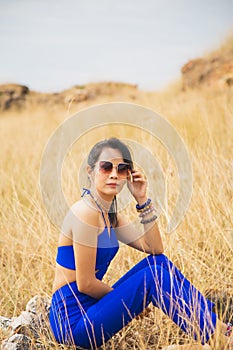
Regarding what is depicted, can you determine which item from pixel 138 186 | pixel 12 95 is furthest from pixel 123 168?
pixel 12 95

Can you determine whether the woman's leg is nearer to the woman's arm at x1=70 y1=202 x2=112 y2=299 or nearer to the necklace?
the woman's arm at x1=70 y1=202 x2=112 y2=299

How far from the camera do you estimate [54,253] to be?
2648 millimetres

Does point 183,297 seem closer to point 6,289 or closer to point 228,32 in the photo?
point 6,289

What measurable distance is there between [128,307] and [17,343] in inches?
20.4

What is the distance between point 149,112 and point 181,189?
230cm

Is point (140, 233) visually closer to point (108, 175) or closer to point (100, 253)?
point (100, 253)

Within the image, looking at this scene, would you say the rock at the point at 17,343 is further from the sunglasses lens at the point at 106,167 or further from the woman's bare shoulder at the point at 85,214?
the sunglasses lens at the point at 106,167

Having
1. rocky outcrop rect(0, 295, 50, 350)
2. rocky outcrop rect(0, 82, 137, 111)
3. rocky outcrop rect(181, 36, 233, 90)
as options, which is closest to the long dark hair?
rocky outcrop rect(0, 295, 50, 350)

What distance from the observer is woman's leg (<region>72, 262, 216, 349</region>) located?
1.63 metres

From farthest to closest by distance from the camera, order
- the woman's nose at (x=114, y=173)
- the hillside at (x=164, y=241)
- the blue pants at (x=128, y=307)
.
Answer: the hillside at (x=164, y=241)
the woman's nose at (x=114, y=173)
the blue pants at (x=128, y=307)

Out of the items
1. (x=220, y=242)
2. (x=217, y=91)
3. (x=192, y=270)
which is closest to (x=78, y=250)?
(x=192, y=270)

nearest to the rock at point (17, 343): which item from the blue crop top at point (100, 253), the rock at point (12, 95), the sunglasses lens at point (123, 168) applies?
the blue crop top at point (100, 253)

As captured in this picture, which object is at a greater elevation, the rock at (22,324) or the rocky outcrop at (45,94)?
the rocky outcrop at (45,94)

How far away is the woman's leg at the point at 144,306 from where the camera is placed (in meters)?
1.63
